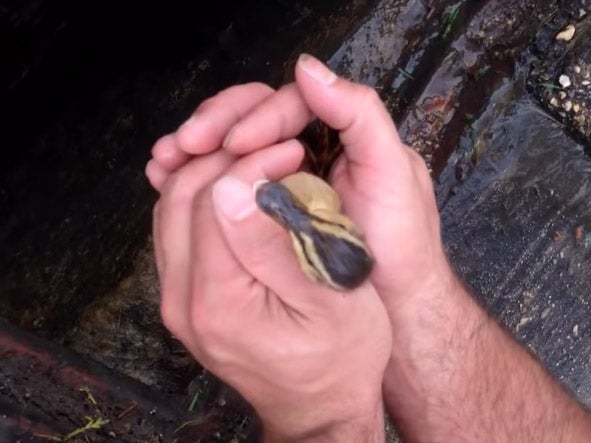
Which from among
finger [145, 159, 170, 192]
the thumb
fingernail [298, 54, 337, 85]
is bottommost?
finger [145, 159, 170, 192]

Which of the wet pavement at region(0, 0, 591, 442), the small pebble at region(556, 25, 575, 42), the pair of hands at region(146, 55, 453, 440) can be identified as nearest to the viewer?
the pair of hands at region(146, 55, 453, 440)

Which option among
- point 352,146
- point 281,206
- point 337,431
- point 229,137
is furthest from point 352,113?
point 337,431

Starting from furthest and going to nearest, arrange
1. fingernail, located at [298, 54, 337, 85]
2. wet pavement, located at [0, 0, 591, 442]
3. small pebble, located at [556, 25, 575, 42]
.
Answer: small pebble, located at [556, 25, 575, 42], wet pavement, located at [0, 0, 591, 442], fingernail, located at [298, 54, 337, 85]

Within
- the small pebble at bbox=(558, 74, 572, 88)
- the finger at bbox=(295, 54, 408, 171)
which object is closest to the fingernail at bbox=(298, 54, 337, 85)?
the finger at bbox=(295, 54, 408, 171)

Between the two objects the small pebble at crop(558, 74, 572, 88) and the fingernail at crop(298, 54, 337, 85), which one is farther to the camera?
the small pebble at crop(558, 74, 572, 88)

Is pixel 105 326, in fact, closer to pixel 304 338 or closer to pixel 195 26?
pixel 195 26

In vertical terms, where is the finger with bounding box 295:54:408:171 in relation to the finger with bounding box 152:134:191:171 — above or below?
above

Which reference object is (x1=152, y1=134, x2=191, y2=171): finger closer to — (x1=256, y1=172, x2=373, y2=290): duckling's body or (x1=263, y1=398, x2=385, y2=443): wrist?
(x1=256, y1=172, x2=373, y2=290): duckling's body

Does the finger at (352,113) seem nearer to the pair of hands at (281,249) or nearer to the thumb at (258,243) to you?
the pair of hands at (281,249)
